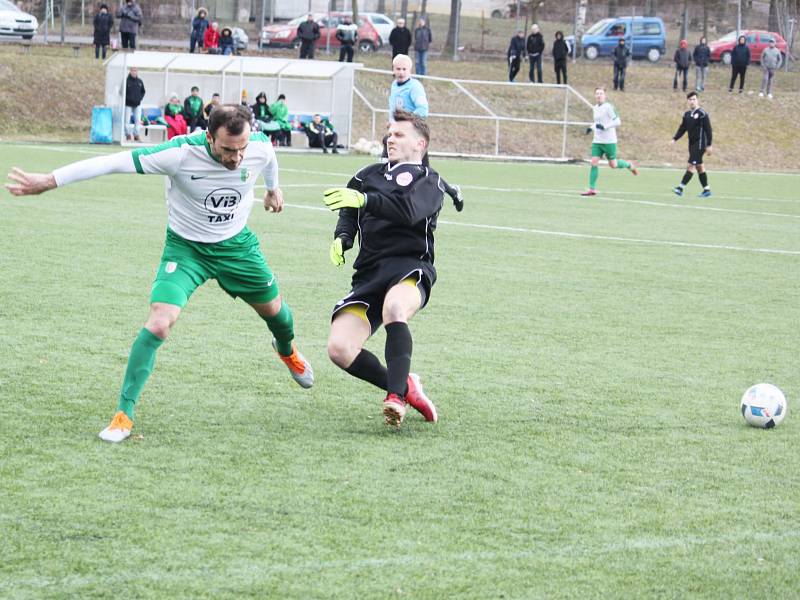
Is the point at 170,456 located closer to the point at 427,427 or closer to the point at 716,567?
the point at 427,427

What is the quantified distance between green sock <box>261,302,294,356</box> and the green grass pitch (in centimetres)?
29

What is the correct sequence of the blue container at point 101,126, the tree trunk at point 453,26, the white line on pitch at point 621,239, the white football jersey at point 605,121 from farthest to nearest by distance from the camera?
the tree trunk at point 453,26 < the blue container at point 101,126 < the white football jersey at point 605,121 < the white line on pitch at point 621,239

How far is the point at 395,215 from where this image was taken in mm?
6281

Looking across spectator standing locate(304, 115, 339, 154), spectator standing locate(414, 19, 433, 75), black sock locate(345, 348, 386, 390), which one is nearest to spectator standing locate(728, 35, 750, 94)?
spectator standing locate(414, 19, 433, 75)

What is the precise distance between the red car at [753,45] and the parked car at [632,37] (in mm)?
2623

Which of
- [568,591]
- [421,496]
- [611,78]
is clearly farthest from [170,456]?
[611,78]

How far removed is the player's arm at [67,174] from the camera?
5746 millimetres

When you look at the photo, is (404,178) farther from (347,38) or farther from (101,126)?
(347,38)

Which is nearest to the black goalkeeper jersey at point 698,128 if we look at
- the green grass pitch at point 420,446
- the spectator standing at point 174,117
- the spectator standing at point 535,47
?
the green grass pitch at point 420,446

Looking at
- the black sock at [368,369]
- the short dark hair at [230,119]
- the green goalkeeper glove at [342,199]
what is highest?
the short dark hair at [230,119]

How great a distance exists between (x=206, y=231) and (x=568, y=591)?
2.99 m

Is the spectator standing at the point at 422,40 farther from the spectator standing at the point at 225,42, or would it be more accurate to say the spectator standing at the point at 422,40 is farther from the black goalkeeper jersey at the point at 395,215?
the black goalkeeper jersey at the point at 395,215

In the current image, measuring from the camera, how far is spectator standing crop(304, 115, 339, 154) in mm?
34188

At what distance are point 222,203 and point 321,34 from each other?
40993 mm
